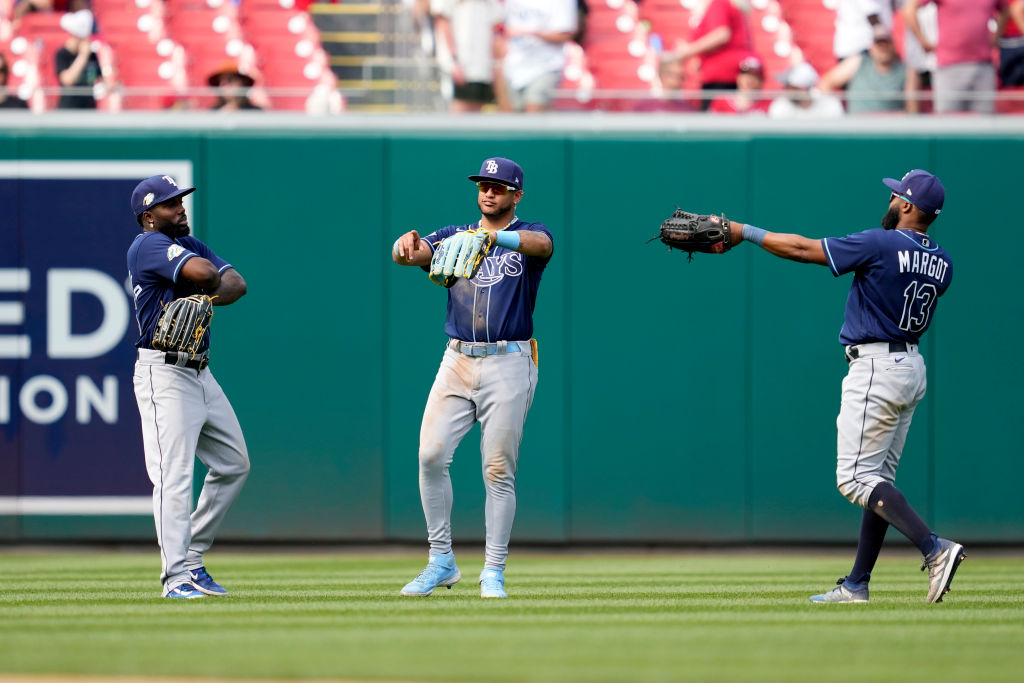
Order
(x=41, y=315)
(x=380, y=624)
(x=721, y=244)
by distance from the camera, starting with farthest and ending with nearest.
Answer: (x=41, y=315) < (x=721, y=244) < (x=380, y=624)

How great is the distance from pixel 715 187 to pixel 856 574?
4.10 meters

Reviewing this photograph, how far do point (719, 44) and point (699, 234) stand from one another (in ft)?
15.1

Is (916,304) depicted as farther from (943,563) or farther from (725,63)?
(725,63)

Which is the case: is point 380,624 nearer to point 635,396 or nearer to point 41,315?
point 635,396

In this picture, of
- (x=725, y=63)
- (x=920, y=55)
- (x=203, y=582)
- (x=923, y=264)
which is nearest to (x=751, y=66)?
(x=725, y=63)

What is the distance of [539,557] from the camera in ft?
30.7

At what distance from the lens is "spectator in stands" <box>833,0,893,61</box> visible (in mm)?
9883

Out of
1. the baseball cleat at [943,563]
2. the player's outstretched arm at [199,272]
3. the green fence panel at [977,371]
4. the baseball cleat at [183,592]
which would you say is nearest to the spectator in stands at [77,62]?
the player's outstretched arm at [199,272]

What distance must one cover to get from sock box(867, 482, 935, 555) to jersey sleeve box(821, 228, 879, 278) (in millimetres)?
998

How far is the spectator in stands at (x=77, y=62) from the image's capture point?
372 inches

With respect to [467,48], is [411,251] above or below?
below

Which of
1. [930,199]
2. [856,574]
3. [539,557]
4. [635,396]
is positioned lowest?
[539,557]

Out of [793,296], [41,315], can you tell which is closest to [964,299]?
[793,296]

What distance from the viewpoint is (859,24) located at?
992 cm
